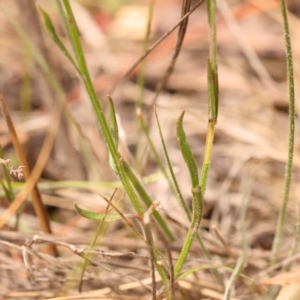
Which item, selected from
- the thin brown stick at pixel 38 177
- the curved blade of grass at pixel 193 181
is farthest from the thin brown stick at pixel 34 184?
the curved blade of grass at pixel 193 181

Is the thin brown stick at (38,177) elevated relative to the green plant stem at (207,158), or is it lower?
lower

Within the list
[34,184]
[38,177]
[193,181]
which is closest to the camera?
[193,181]

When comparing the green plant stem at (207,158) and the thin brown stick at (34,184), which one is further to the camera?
the thin brown stick at (34,184)

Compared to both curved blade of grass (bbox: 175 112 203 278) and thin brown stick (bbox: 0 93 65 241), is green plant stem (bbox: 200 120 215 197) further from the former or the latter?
thin brown stick (bbox: 0 93 65 241)

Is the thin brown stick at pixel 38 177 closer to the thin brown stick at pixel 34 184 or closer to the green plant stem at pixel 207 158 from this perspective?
the thin brown stick at pixel 34 184

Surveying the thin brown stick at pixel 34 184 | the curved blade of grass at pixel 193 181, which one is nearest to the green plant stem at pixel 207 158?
the curved blade of grass at pixel 193 181

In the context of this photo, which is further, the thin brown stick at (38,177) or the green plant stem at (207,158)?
the thin brown stick at (38,177)

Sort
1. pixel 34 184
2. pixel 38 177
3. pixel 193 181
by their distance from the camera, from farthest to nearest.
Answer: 1. pixel 38 177
2. pixel 34 184
3. pixel 193 181

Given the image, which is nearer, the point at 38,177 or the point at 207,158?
the point at 207,158

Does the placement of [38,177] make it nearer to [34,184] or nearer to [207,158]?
[34,184]

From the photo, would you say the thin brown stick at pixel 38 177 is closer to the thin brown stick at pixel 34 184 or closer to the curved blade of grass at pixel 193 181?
the thin brown stick at pixel 34 184

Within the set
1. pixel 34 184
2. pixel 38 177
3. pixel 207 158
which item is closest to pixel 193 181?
pixel 207 158
